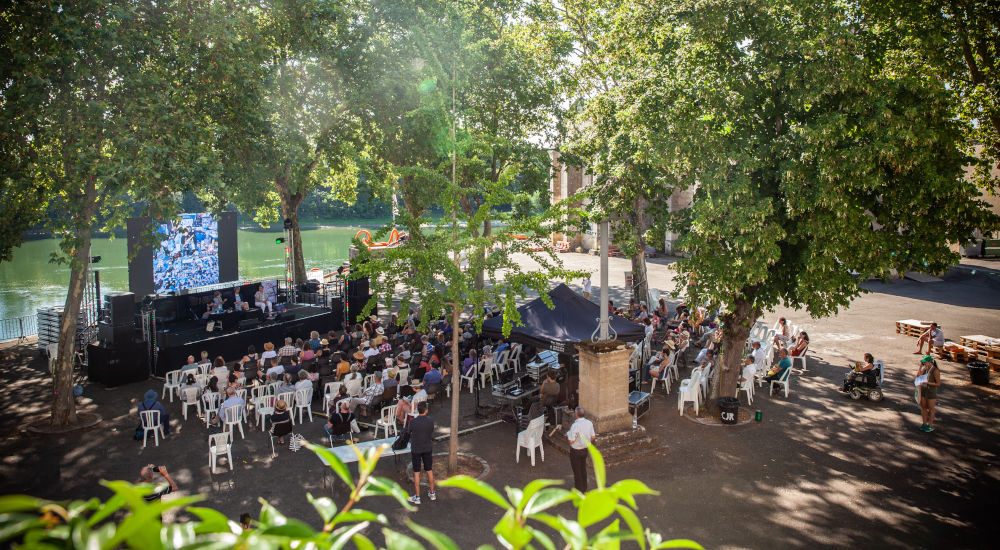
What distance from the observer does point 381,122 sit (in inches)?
938

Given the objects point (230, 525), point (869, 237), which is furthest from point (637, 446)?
point (230, 525)

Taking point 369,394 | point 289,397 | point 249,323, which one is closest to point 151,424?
point 289,397

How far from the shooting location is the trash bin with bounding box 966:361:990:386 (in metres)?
14.4

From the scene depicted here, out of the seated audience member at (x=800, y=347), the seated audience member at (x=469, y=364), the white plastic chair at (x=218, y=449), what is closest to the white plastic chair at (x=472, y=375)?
the seated audience member at (x=469, y=364)

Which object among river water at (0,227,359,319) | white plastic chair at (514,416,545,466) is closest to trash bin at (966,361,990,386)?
white plastic chair at (514,416,545,466)

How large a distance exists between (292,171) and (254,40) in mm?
9597

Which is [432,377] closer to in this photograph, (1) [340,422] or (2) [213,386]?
(1) [340,422]

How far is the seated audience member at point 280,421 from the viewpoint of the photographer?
10961mm

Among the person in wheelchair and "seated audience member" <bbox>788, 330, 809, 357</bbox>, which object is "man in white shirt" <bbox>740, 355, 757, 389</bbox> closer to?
the person in wheelchair

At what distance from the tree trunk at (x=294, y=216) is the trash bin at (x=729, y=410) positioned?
762 inches

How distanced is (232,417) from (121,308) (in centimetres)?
633

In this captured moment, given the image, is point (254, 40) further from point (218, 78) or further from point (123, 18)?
point (123, 18)

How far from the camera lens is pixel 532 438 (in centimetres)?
1043

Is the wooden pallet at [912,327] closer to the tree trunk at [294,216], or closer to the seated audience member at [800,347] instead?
the seated audience member at [800,347]
